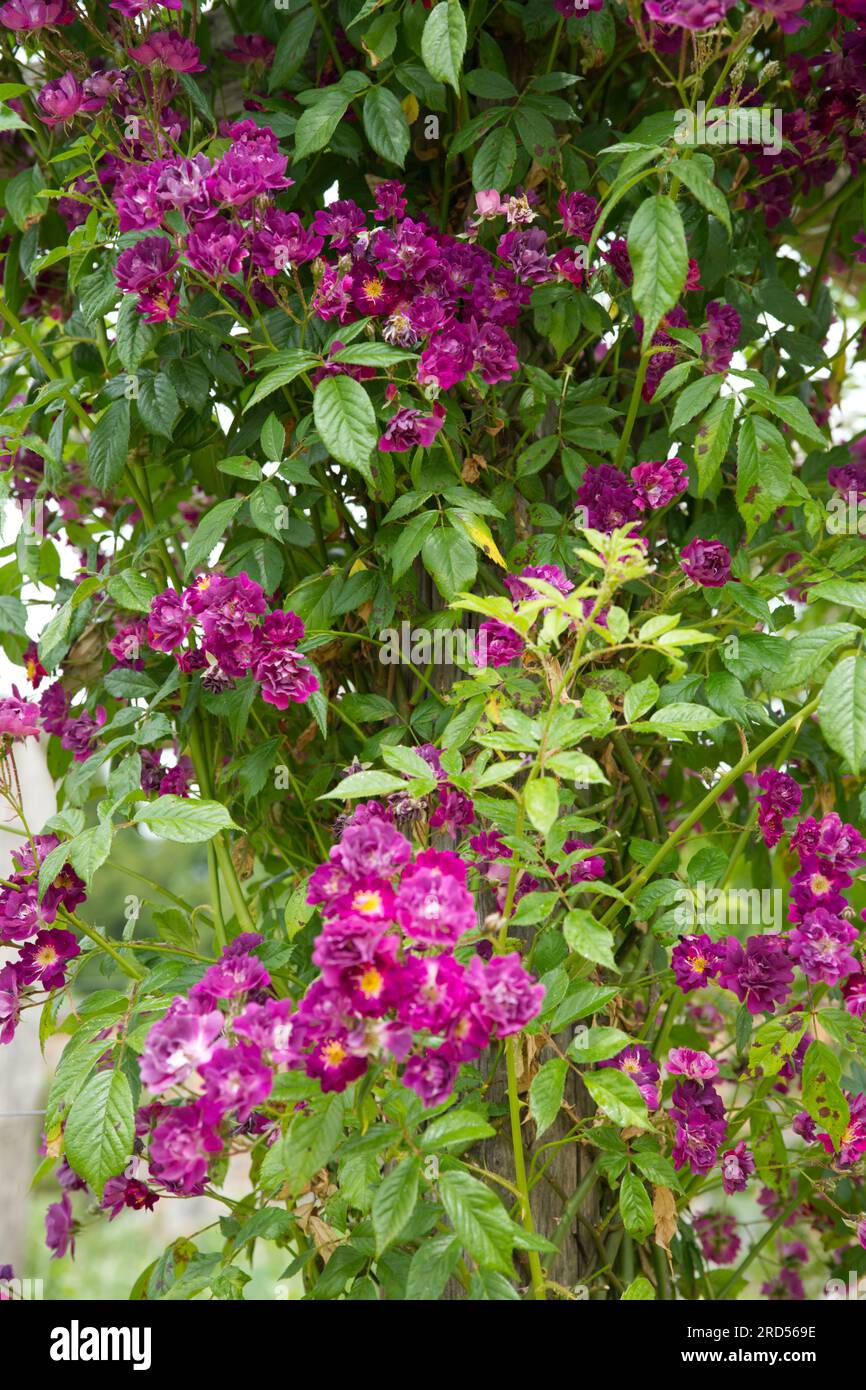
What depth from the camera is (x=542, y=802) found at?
787 mm

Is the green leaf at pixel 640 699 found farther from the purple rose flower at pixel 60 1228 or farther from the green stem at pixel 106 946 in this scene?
the purple rose flower at pixel 60 1228

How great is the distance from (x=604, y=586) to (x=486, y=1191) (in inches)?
17.1

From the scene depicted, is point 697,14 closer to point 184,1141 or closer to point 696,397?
point 696,397

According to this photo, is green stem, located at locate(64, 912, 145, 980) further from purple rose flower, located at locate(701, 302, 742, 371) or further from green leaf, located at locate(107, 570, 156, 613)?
purple rose flower, located at locate(701, 302, 742, 371)

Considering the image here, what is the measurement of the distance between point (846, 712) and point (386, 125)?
723 millimetres

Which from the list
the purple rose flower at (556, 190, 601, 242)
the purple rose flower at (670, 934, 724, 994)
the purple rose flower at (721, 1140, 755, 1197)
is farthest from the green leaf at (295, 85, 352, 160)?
the purple rose flower at (721, 1140, 755, 1197)

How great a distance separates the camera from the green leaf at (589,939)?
2.84 feet

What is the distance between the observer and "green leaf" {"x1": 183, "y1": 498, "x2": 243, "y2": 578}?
113 cm

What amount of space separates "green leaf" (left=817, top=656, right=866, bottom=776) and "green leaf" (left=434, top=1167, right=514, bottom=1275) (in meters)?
0.41

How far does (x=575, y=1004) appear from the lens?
3.14ft

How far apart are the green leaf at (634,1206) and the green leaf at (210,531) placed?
28.3 inches

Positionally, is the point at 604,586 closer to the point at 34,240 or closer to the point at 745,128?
the point at 745,128

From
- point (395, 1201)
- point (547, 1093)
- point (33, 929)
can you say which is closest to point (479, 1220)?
point (395, 1201)
